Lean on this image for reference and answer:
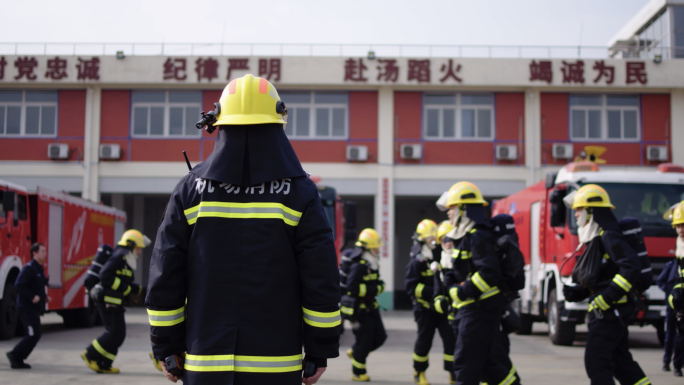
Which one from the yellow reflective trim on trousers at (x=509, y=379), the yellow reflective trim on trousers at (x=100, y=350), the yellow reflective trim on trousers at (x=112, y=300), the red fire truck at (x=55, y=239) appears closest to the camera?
the yellow reflective trim on trousers at (x=509, y=379)

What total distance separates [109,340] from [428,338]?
13.8 feet

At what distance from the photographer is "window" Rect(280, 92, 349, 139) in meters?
24.3

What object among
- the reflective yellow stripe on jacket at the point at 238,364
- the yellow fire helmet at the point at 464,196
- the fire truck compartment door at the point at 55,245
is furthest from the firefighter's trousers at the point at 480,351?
the fire truck compartment door at the point at 55,245

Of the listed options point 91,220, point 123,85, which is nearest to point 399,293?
point 123,85

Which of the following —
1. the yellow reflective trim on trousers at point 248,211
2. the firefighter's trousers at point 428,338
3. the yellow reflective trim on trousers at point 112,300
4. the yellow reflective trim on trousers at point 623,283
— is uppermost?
the yellow reflective trim on trousers at point 248,211

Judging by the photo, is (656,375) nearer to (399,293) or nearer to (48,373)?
(48,373)

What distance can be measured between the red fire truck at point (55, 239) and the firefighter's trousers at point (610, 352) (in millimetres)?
10156

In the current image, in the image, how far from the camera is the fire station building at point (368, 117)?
23688 mm

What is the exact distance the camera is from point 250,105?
3.38 meters

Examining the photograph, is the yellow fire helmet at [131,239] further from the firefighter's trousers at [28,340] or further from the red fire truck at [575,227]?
the red fire truck at [575,227]

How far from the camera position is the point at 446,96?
2448 centimetres

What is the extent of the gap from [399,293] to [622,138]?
39.9 feet

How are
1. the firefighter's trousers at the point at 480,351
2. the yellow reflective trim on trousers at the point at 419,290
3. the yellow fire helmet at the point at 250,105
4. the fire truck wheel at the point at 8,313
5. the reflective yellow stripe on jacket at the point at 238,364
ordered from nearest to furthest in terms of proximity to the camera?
the reflective yellow stripe on jacket at the point at 238,364 → the yellow fire helmet at the point at 250,105 → the firefighter's trousers at the point at 480,351 → the yellow reflective trim on trousers at the point at 419,290 → the fire truck wheel at the point at 8,313

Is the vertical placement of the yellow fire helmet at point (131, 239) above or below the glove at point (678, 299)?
above
